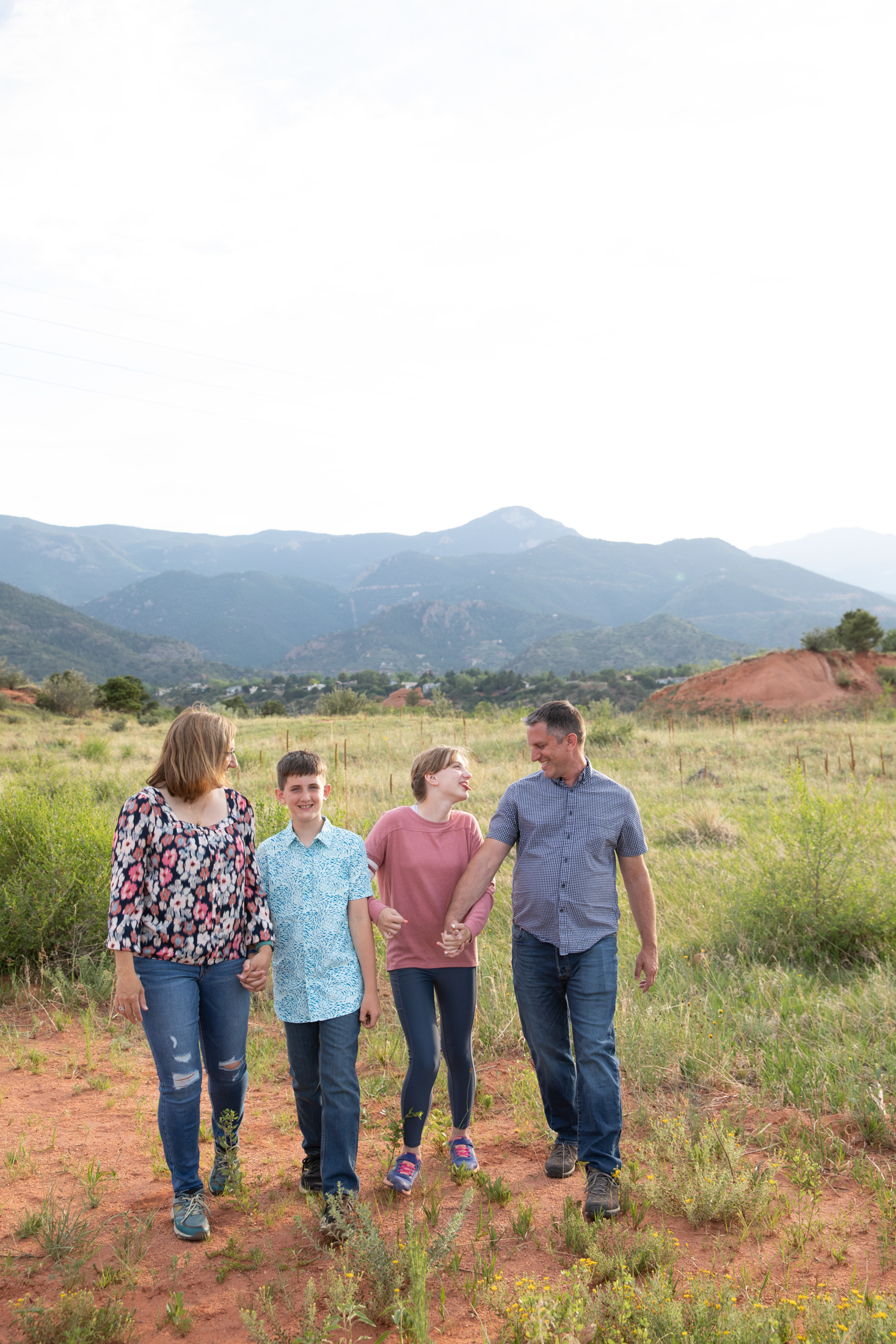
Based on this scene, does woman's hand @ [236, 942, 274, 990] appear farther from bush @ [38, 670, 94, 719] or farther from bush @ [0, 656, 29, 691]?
bush @ [0, 656, 29, 691]

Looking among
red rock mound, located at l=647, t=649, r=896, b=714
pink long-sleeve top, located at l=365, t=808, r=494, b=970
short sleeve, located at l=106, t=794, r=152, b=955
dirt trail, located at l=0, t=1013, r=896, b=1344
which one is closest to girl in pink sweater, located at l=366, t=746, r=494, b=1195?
pink long-sleeve top, located at l=365, t=808, r=494, b=970

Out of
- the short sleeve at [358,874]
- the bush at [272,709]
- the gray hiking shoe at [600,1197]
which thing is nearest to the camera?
the gray hiking shoe at [600,1197]

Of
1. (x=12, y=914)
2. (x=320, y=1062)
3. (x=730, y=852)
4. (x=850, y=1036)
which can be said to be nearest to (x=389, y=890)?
(x=320, y=1062)

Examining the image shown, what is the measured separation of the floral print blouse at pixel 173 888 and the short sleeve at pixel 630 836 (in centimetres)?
145

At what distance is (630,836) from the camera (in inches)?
129

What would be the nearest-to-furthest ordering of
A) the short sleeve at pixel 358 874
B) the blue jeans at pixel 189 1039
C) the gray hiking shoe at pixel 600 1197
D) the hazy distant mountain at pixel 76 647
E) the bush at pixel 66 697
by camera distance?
the blue jeans at pixel 189 1039
the gray hiking shoe at pixel 600 1197
the short sleeve at pixel 358 874
the bush at pixel 66 697
the hazy distant mountain at pixel 76 647

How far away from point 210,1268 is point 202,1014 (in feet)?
2.71

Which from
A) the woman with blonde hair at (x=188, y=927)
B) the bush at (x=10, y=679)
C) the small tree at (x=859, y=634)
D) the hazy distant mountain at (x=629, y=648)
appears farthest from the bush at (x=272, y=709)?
the hazy distant mountain at (x=629, y=648)

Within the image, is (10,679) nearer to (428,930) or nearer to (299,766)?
(299,766)

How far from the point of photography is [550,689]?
39750 mm

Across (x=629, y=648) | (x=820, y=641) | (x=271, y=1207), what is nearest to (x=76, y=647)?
(x=629, y=648)

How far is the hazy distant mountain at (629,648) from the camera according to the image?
97.6 meters

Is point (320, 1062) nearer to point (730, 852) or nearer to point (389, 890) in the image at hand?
point (389, 890)

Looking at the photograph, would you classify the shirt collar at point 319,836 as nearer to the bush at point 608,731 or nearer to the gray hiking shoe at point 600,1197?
the gray hiking shoe at point 600,1197
